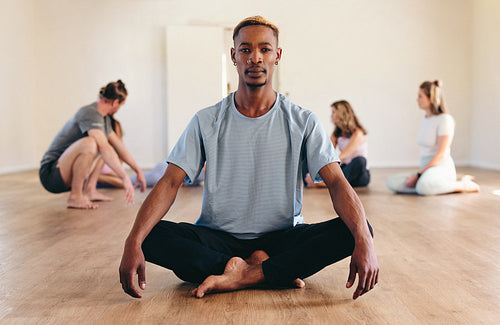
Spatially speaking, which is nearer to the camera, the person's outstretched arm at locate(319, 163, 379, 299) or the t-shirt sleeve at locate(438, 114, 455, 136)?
the person's outstretched arm at locate(319, 163, 379, 299)

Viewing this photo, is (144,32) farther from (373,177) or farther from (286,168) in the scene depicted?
(286,168)

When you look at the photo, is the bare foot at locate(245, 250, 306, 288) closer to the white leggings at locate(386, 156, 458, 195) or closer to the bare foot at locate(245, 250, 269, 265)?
the bare foot at locate(245, 250, 269, 265)

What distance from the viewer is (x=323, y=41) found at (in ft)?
25.7

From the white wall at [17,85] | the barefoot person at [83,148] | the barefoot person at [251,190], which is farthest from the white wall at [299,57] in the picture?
the barefoot person at [251,190]

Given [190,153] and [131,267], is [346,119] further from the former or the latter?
[131,267]

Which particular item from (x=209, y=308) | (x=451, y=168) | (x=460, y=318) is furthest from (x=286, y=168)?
(x=451, y=168)

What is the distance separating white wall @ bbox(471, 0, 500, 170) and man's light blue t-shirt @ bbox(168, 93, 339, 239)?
237 inches

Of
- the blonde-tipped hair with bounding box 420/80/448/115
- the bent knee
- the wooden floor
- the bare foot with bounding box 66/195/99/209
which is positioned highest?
the blonde-tipped hair with bounding box 420/80/448/115

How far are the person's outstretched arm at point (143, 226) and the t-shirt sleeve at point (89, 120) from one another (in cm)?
221

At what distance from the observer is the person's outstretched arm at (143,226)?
1500 millimetres

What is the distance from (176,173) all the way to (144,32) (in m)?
6.48

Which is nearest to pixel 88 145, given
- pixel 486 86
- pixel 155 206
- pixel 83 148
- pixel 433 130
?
pixel 83 148

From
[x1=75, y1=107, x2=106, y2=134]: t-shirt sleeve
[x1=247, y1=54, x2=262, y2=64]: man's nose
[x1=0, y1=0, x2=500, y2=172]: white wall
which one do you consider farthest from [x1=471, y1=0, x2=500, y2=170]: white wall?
[x1=247, y1=54, x2=262, y2=64]: man's nose

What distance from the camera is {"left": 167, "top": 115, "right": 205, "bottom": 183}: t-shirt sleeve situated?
1.72m
